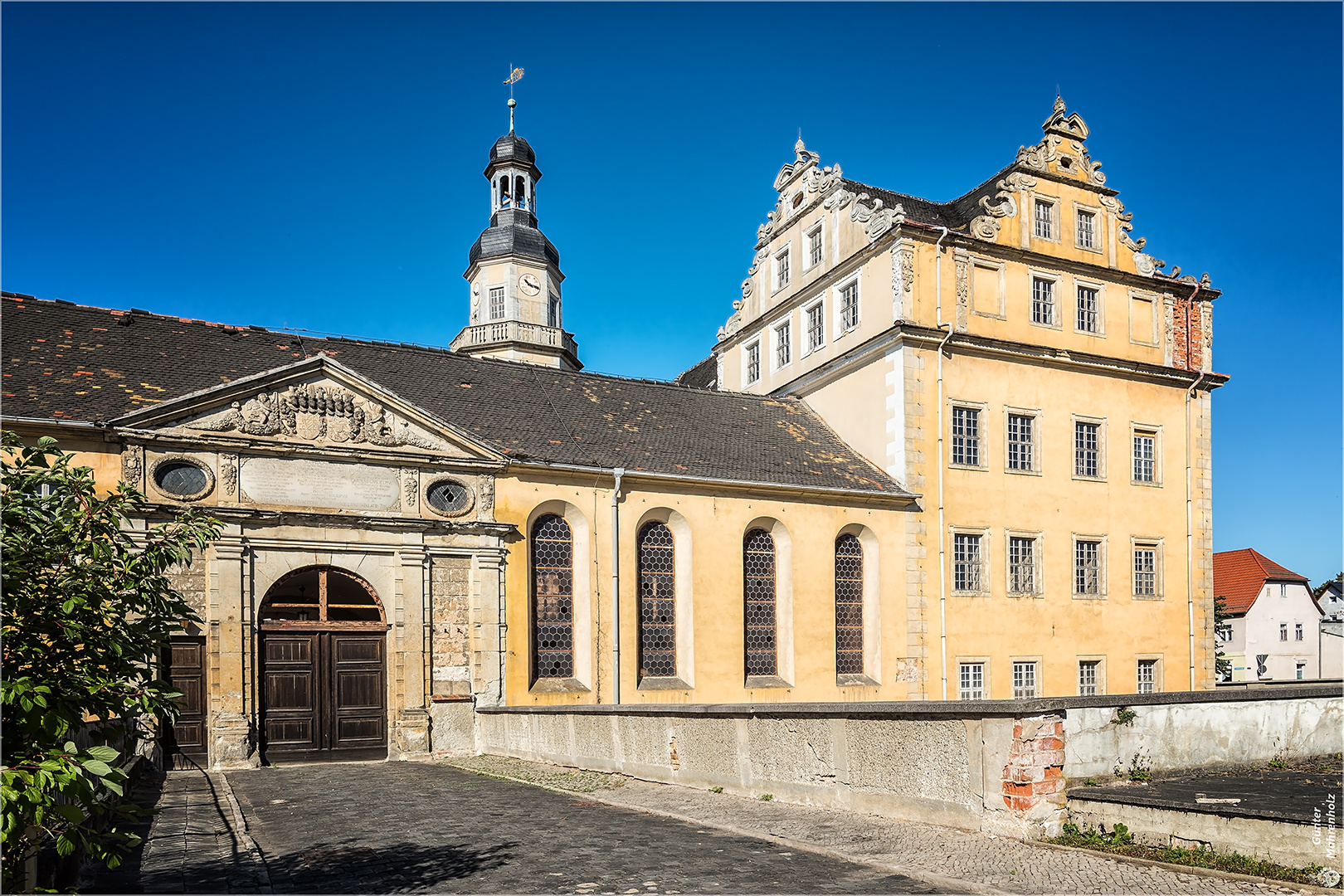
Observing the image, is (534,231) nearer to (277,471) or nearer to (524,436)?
(524,436)

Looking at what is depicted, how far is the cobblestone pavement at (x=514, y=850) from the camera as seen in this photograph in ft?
26.5

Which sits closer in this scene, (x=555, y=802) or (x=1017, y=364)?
(x=555, y=802)

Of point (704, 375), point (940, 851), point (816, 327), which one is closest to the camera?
point (940, 851)

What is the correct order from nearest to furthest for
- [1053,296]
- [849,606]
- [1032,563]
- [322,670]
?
[322,670]
[849,606]
[1032,563]
[1053,296]

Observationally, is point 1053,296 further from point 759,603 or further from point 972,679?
point 759,603

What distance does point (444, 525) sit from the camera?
67.9ft

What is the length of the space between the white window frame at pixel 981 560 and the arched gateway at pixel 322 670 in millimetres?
14060

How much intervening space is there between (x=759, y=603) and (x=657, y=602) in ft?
8.63

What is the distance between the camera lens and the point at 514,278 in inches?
1784

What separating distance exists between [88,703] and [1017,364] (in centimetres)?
2612

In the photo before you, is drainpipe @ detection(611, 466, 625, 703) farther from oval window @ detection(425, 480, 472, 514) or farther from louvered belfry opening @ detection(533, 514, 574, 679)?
oval window @ detection(425, 480, 472, 514)

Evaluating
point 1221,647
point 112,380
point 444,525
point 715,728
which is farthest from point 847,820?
point 1221,647

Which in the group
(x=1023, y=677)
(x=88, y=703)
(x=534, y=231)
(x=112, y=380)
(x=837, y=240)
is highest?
(x=534, y=231)

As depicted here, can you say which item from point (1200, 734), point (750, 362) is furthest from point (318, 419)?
point (750, 362)
